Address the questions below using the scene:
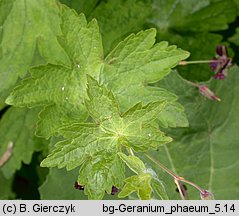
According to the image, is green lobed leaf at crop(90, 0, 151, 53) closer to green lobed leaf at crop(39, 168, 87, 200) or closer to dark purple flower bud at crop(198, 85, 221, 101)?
dark purple flower bud at crop(198, 85, 221, 101)

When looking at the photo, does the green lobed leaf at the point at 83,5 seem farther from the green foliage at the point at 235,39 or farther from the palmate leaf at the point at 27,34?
the green foliage at the point at 235,39

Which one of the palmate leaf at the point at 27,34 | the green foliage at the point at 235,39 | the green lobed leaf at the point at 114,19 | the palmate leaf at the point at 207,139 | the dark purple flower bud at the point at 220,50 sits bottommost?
the palmate leaf at the point at 207,139

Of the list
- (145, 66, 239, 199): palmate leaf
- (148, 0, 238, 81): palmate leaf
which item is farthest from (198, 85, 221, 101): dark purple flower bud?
(148, 0, 238, 81): palmate leaf

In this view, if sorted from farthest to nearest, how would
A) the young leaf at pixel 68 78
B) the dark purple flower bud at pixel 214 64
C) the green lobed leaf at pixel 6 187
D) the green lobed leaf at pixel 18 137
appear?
the green lobed leaf at pixel 6 187 < the green lobed leaf at pixel 18 137 < the dark purple flower bud at pixel 214 64 < the young leaf at pixel 68 78

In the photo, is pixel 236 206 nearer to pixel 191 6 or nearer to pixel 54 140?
pixel 54 140

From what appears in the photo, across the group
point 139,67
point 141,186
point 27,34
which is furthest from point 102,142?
point 27,34

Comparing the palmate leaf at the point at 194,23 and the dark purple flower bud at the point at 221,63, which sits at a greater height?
the palmate leaf at the point at 194,23

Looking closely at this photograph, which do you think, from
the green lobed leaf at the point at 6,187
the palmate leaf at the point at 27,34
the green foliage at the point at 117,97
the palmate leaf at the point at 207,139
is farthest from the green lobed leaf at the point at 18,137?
the palmate leaf at the point at 207,139

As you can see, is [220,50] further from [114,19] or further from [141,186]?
[141,186]
